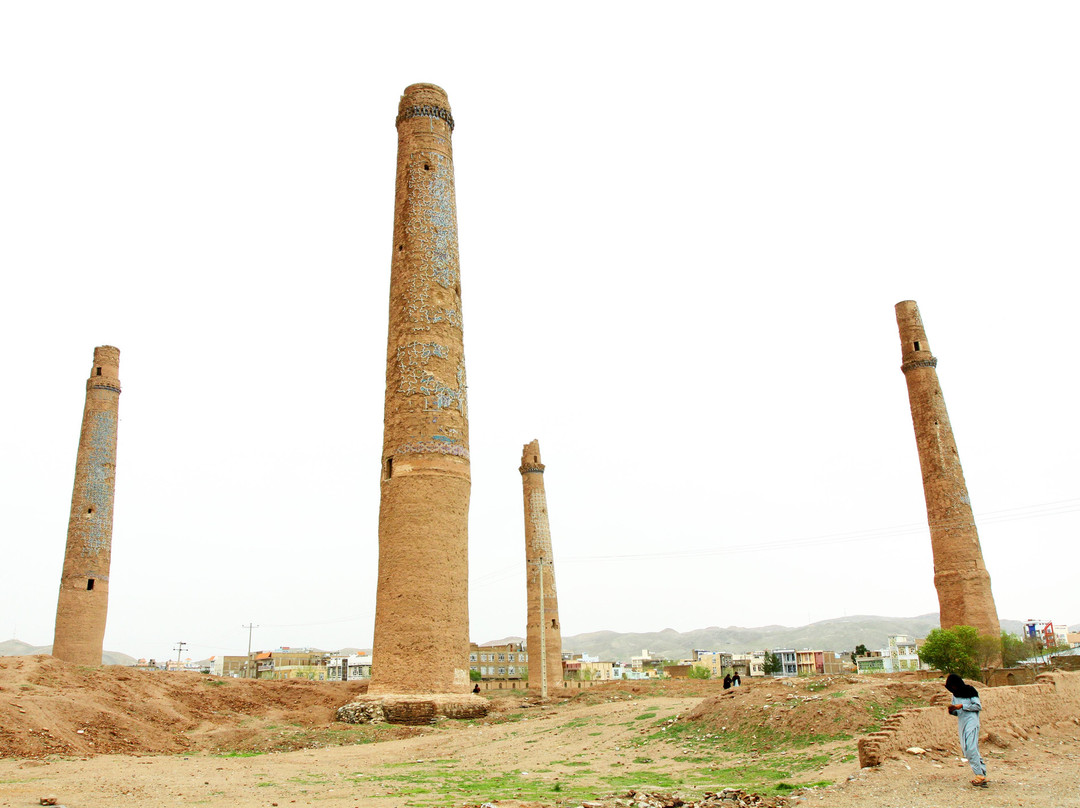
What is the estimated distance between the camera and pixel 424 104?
60.4 feet

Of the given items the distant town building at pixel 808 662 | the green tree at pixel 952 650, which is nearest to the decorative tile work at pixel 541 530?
the green tree at pixel 952 650

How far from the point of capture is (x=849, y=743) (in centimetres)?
1040

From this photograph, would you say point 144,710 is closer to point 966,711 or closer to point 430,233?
point 430,233

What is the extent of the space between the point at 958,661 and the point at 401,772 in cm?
1896

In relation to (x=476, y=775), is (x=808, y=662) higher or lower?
lower

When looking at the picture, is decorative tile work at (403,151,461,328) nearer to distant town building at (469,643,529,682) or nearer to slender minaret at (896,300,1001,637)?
slender minaret at (896,300,1001,637)

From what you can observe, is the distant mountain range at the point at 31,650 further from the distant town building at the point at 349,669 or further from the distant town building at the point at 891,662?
the distant town building at the point at 891,662

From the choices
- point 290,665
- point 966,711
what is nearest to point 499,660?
point 290,665

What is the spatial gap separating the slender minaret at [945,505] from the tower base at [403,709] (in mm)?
18253

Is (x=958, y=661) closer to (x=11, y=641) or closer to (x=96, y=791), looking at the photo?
(x=96, y=791)

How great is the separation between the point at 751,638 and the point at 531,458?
161036 millimetres

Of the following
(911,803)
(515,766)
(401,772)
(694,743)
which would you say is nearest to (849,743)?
(694,743)

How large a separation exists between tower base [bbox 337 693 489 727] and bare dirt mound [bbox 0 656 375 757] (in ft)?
2.59

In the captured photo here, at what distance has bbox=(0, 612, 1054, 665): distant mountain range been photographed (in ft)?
479
